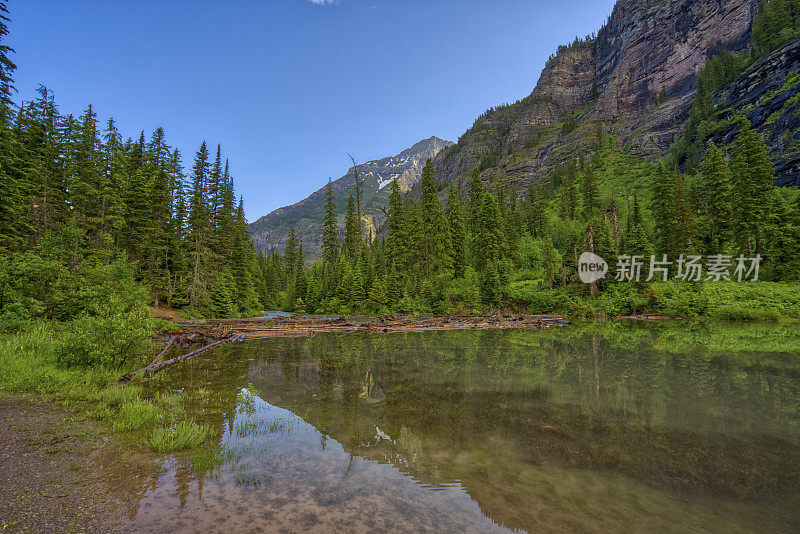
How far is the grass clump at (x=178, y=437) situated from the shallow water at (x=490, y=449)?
446 mm

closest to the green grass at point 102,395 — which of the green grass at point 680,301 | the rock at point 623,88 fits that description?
the green grass at point 680,301

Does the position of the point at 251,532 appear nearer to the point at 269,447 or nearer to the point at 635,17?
the point at 269,447

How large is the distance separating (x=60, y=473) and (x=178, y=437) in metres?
1.92

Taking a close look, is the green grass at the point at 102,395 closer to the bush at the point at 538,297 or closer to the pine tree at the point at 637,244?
the bush at the point at 538,297

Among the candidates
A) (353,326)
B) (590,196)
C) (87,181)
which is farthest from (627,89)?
(87,181)

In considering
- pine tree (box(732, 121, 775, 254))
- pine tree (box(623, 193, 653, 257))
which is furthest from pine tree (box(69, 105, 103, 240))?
pine tree (box(732, 121, 775, 254))

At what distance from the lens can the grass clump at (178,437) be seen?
22.3 feet

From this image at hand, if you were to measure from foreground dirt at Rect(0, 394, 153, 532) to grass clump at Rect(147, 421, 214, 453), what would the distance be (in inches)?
17.0

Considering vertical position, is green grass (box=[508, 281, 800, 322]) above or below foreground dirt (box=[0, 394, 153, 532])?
above

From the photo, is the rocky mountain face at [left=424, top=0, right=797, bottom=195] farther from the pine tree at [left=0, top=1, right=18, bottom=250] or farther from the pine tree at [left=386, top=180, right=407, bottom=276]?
the pine tree at [left=0, top=1, right=18, bottom=250]

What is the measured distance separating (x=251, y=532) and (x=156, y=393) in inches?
320

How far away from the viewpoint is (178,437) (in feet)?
23.3

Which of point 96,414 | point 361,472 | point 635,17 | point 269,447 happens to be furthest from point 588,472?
point 635,17

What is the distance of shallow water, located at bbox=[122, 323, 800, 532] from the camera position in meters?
4.87
